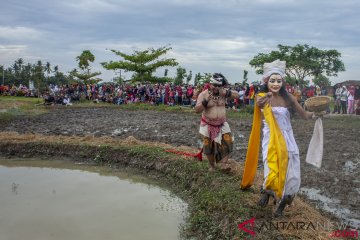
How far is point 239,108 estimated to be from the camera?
66.6 ft

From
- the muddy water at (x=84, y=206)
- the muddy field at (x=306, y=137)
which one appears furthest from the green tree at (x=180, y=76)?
the muddy water at (x=84, y=206)

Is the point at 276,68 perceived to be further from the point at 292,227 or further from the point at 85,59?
the point at 85,59

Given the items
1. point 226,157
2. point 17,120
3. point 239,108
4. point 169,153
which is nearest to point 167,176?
point 169,153

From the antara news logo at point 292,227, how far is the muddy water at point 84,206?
99cm

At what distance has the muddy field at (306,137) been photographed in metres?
5.89

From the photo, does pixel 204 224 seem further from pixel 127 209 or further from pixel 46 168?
pixel 46 168

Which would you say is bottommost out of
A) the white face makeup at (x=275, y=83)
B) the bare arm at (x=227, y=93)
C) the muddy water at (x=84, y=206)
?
the muddy water at (x=84, y=206)

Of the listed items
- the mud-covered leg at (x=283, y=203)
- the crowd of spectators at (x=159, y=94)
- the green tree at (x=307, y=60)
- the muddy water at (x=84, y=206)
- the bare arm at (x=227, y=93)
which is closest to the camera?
the mud-covered leg at (x=283, y=203)

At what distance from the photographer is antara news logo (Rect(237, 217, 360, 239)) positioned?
4.09 metres

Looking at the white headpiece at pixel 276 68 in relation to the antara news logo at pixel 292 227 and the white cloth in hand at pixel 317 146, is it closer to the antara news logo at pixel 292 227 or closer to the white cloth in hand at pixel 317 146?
the white cloth in hand at pixel 317 146

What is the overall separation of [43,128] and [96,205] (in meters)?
8.37

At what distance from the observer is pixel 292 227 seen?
165 inches

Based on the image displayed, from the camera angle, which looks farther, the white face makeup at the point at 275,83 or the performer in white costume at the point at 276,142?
the white face makeup at the point at 275,83

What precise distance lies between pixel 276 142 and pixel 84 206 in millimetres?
2964
